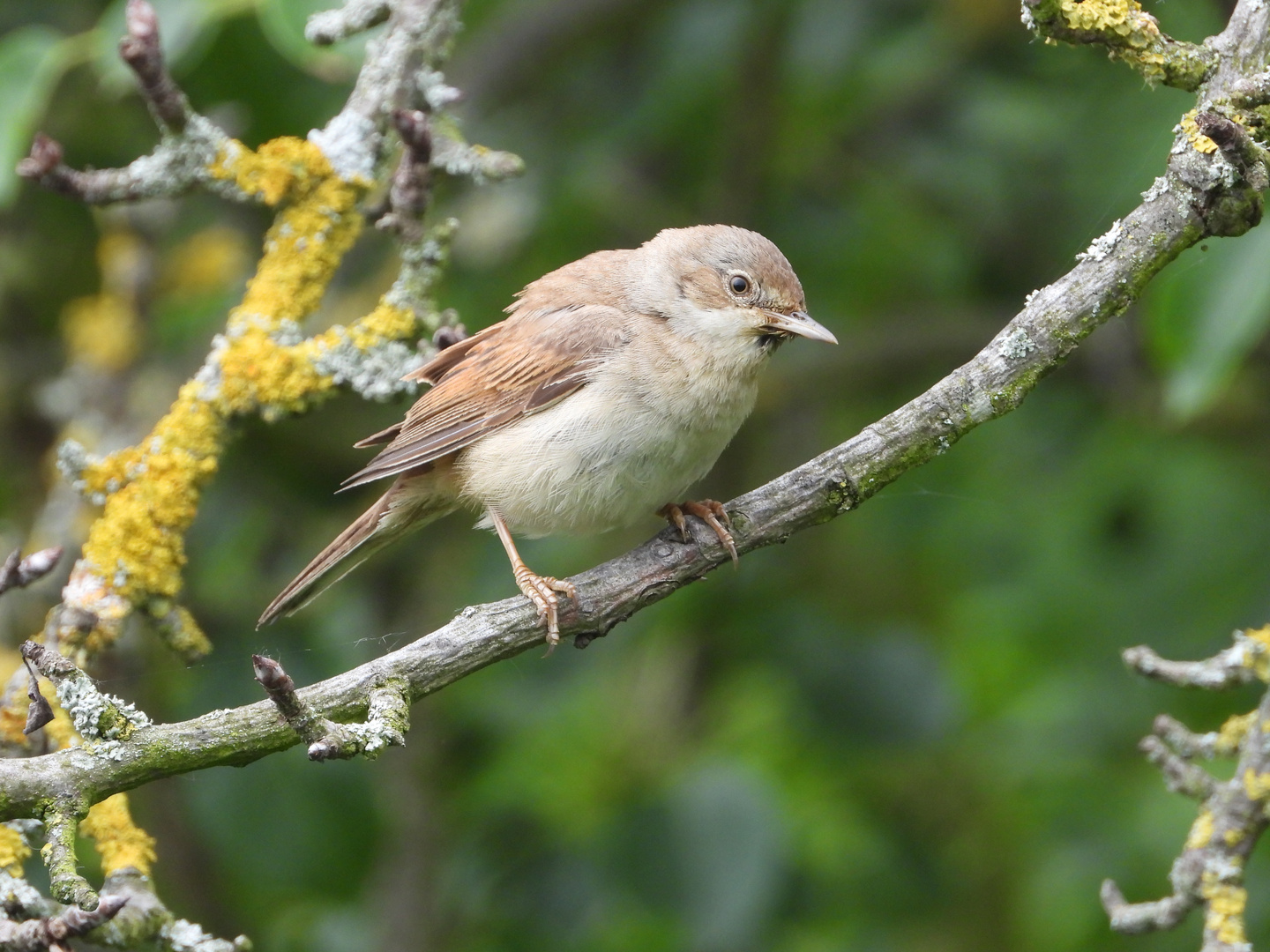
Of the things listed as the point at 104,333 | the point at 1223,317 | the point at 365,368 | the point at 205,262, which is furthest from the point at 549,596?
the point at 205,262

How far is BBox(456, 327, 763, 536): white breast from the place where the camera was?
3533 mm

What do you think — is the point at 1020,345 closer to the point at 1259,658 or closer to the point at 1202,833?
the point at 1259,658

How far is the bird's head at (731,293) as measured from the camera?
12.7ft

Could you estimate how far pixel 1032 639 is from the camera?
18.9 ft

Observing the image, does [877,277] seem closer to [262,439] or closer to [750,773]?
[750,773]

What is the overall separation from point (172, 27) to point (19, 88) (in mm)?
452

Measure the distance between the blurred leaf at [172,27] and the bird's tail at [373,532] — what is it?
137 centimetres

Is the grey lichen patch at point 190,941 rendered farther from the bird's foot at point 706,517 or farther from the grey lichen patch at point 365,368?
the grey lichen patch at point 365,368

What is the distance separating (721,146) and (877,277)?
930 millimetres

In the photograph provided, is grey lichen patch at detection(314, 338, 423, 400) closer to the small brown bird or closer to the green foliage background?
the small brown bird

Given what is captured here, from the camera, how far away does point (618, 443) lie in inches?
139

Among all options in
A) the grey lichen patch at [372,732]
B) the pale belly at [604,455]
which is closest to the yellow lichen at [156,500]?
the pale belly at [604,455]

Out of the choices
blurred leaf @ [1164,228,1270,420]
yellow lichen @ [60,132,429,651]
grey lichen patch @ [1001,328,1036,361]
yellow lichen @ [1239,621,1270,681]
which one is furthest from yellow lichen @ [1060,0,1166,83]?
yellow lichen @ [60,132,429,651]

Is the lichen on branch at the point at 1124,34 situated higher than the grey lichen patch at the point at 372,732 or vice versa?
the lichen on branch at the point at 1124,34
